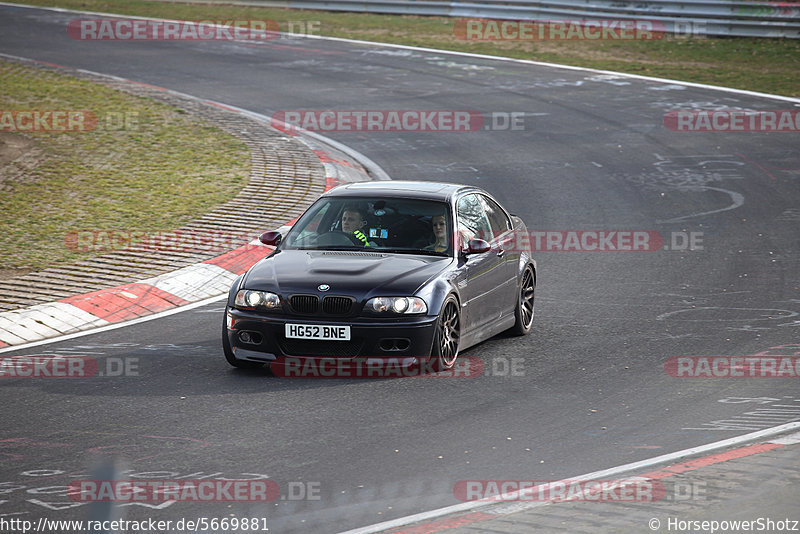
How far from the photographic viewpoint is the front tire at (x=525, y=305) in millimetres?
11344

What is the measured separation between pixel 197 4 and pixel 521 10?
1236 cm

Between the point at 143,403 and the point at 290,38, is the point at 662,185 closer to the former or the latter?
the point at 143,403

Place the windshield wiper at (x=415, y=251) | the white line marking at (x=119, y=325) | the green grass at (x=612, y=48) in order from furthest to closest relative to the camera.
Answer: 1. the green grass at (x=612, y=48)
2. the white line marking at (x=119, y=325)
3. the windshield wiper at (x=415, y=251)

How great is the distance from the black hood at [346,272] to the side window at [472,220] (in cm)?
61

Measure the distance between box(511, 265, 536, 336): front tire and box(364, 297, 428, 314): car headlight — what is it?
6.46 ft

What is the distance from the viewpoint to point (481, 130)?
2255 cm

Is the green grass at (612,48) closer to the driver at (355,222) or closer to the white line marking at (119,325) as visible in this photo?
the white line marking at (119,325)

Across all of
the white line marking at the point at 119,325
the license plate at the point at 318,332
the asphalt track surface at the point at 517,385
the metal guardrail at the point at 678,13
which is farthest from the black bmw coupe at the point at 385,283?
the metal guardrail at the point at 678,13

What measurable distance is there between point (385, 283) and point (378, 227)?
1.12 metres

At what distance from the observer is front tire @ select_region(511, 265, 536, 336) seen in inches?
447

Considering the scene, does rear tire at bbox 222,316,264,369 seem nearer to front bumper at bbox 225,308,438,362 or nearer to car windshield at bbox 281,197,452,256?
front bumper at bbox 225,308,438,362

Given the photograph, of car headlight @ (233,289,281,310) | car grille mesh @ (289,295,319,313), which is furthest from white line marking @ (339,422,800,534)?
car headlight @ (233,289,281,310)

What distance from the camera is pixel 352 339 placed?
371 inches

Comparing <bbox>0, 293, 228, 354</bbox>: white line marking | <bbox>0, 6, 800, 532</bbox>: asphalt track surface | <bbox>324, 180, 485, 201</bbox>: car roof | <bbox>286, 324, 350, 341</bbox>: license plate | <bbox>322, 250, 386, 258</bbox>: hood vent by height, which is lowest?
<bbox>0, 293, 228, 354</bbox>: white line marking
